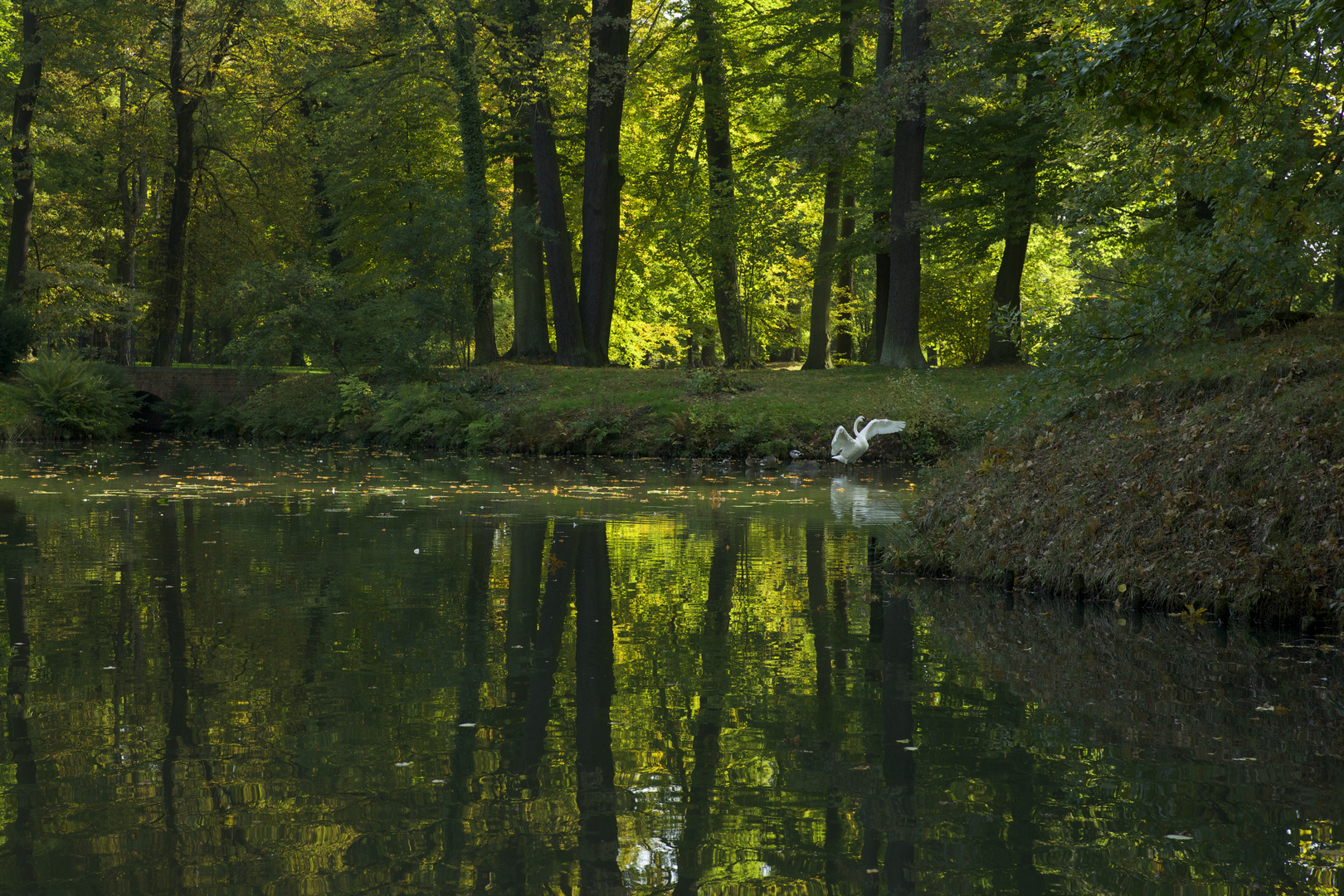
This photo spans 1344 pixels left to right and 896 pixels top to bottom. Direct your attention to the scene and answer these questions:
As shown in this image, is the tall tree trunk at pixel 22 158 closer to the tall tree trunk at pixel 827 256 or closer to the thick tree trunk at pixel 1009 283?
the tall tree trunk at pixel 827 256

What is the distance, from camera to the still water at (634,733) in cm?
366

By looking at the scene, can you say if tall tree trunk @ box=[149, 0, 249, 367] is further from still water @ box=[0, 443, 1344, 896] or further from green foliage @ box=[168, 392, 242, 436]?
still water @ box=[0, 443, 1344, 896]

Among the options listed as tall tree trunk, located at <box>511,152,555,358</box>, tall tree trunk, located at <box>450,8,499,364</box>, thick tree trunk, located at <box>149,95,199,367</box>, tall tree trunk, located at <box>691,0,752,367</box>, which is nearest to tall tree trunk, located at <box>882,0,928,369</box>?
tall tree trunk, located at <box>691,0,752,367</box>

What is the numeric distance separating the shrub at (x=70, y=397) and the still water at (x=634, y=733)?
70.5 feet

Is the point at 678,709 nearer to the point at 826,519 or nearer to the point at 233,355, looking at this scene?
the point at 826,519

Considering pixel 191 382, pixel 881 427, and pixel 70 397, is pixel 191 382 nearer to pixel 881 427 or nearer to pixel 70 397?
pixel 70 397

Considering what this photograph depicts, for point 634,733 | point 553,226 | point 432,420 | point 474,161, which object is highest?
point 474,161

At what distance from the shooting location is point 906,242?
85.5 ft

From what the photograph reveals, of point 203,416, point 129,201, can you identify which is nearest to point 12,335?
point 203,416

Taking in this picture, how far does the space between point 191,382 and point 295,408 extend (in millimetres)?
5233

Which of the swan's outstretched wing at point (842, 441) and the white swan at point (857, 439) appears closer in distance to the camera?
the white swan at point (857, 439)

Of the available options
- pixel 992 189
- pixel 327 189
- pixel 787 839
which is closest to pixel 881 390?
pixel 992 189

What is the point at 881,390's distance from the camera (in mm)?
24766

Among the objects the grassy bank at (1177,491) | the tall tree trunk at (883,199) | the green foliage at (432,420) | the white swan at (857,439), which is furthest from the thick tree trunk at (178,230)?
the grassy bank at (1177,491)
